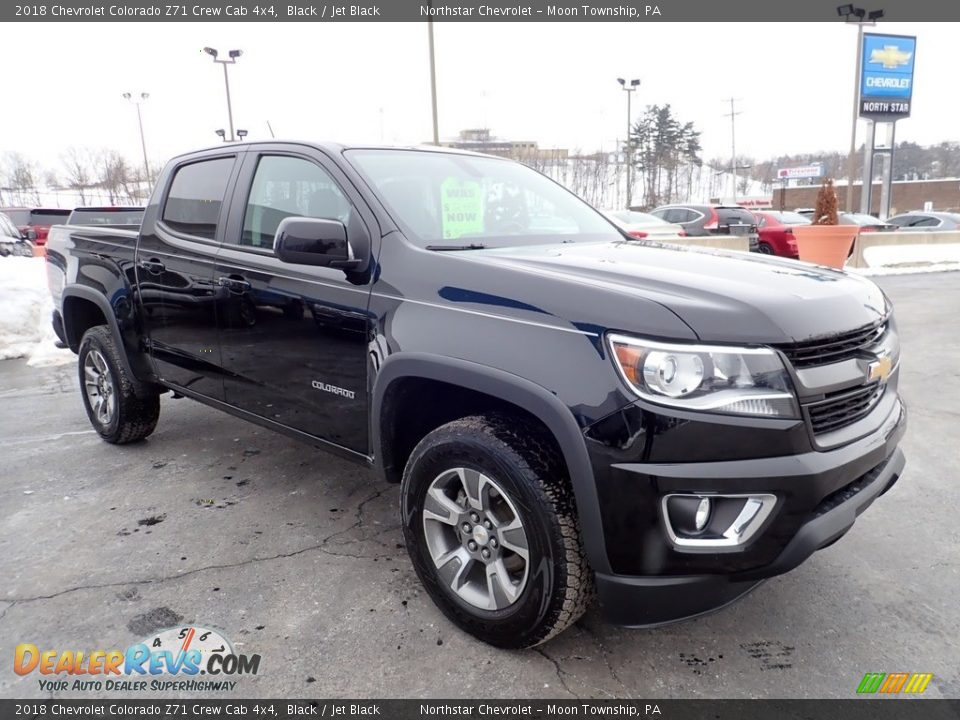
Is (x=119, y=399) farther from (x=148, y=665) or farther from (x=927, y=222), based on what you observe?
(x=927, y=222)

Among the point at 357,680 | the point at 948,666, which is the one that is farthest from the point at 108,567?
the point at 948,666

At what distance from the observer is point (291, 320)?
10.2 feet

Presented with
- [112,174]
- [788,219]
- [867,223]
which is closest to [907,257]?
[788,219]

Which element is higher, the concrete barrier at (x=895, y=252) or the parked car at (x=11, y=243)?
the parked car at (x=11, y=243)

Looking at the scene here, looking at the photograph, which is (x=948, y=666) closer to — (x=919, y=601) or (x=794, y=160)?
(x=919, y=601)

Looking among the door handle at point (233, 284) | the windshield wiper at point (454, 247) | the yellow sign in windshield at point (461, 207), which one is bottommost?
the door handle at point (233, 284)

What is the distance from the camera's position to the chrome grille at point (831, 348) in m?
2.03

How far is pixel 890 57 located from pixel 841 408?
2492 cm

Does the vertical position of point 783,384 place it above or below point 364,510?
above

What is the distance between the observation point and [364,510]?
368 cm

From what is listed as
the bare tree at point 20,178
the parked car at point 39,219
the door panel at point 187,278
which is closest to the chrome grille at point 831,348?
the door panel at point 187,278

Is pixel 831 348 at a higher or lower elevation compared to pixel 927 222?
higher

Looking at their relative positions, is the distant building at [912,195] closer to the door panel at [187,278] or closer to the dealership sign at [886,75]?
the dealership sign at [886,75]

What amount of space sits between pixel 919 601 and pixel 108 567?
3.47 m
